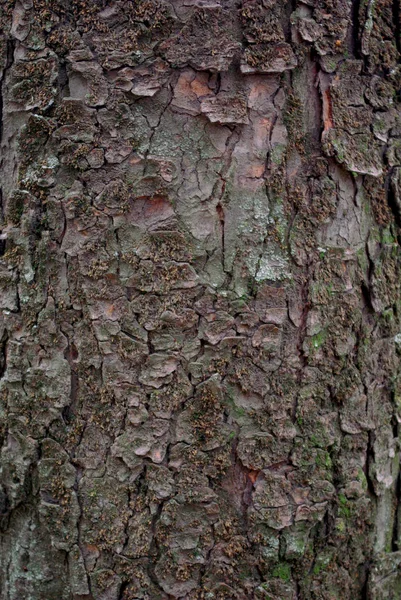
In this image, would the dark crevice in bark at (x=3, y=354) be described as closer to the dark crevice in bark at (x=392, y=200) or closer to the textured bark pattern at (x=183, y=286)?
the textured bark pattern at (x=183, y=286)

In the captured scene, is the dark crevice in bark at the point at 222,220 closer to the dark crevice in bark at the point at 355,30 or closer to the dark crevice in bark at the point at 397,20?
the dark crevice in bark at the point at 355,30

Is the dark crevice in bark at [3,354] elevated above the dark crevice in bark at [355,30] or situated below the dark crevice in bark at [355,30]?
below

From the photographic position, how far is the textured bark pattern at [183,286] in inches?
56.4

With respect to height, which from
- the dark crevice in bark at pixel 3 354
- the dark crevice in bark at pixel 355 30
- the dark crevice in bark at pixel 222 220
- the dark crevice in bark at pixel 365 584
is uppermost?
the dark crevice in bark at pixel 355 30

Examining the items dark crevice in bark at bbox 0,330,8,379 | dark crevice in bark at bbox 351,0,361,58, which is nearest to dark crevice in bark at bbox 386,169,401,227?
dark crevice in bark at bbox 351,0,361,58

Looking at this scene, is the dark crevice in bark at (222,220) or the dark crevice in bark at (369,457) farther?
the dark crevice in bark at (369,457)

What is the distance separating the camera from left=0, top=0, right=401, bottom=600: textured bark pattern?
1432 mm

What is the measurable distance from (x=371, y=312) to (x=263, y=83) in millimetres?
656

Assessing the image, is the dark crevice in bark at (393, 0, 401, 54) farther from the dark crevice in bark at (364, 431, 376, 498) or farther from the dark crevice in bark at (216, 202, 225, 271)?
the dark crevice in bark at (364, 431, 376, 498)

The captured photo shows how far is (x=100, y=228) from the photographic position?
1454mm

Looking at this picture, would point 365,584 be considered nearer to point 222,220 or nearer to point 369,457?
point 369,457

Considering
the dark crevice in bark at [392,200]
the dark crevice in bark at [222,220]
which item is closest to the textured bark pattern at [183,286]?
the dark crevice in bark at [222,220]

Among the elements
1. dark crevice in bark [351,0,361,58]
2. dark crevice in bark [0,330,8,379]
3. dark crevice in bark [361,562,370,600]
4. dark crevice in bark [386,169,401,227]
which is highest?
dark crevice in bark [351,0,361,58]

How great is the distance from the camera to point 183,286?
1441 millimetres
